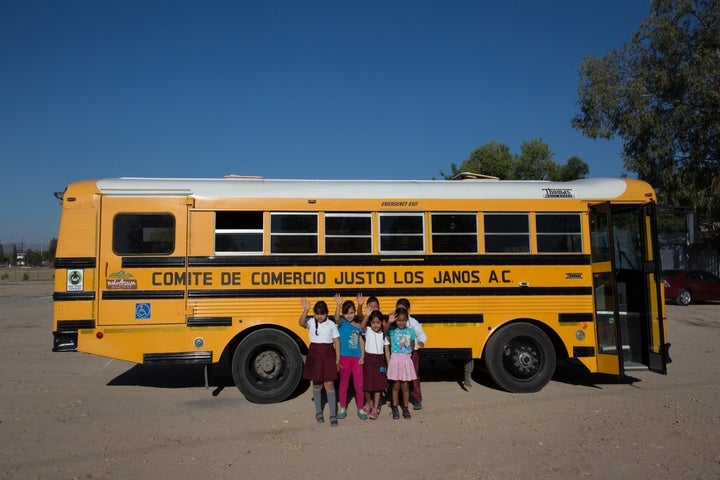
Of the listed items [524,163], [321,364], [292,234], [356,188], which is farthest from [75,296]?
[524,163]

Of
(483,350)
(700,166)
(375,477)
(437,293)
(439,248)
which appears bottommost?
(375,477)

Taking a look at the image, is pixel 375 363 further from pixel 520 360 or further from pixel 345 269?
pixel 520 360

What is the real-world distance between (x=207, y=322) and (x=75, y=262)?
73.1 inches

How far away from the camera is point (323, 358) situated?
631cm

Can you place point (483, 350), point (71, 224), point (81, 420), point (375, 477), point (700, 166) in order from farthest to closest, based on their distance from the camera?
point (700, 166) → point (483, 350) → point (71, 224) → point (81, 420) → point (375, 477)

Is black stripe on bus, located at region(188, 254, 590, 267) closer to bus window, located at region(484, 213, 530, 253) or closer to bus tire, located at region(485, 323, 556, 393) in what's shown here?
bus window, located at region(484, 213, 530, 253)

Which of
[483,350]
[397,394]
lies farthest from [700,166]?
[397,394]

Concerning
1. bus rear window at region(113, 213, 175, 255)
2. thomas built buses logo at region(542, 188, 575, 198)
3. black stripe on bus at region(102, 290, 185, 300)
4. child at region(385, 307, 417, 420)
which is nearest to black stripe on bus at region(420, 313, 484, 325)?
child at region(385, 307, 417, 420)

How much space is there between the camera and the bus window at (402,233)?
24.4 feet

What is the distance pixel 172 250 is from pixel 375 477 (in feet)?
13.4

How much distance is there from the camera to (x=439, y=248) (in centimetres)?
750

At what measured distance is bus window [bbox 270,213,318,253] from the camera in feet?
24.0

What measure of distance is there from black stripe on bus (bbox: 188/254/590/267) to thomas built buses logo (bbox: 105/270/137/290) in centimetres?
76

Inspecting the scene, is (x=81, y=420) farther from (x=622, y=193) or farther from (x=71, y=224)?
(x=622, y=193)
